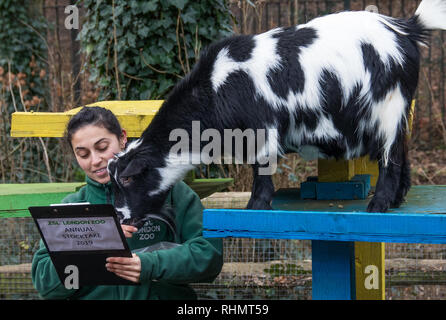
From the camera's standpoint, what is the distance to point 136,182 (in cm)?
222

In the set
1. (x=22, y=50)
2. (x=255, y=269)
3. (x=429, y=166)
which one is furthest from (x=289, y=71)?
(x=429, y=166)

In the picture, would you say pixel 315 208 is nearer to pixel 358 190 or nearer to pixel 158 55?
pixel 358 190

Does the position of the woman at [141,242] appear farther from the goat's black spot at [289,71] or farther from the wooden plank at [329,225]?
the goat's black spot at [289,71]

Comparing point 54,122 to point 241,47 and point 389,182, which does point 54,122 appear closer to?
point 241,47

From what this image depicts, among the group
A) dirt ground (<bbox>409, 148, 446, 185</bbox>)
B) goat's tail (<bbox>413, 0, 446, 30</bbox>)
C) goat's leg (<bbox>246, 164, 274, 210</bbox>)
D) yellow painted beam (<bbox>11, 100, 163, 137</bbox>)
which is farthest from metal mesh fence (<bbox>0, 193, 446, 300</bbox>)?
dirt ground (<bbox>409, 148, 446, 185</bbox>)

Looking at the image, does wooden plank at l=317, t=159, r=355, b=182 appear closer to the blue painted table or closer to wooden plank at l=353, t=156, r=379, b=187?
the blue painted table

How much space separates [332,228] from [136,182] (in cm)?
72

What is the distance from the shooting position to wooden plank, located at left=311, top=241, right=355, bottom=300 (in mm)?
2277

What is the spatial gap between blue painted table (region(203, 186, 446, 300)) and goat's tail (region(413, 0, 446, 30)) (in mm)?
675

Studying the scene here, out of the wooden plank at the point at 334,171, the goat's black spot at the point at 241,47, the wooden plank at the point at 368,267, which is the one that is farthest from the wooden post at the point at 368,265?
the goat's black spot at the point at 241,47

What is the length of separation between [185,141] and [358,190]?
2.67 feet

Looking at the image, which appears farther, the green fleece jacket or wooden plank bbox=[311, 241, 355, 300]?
the green fleece jacket

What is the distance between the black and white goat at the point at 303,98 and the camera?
212 centimetres

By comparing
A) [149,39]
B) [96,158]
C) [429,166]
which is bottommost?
[429,166]
